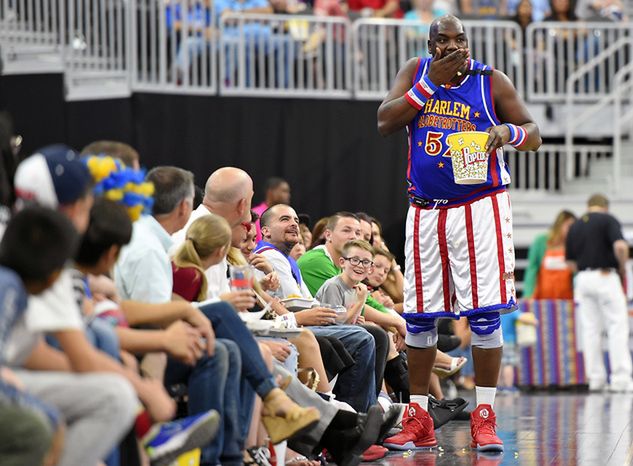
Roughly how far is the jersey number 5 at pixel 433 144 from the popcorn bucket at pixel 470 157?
0.09 metres

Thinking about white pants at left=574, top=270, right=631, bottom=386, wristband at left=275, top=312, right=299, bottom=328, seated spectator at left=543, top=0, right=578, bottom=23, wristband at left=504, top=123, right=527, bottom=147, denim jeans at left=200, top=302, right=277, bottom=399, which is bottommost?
white pants at left=574, top=270, right=631, bottom=386

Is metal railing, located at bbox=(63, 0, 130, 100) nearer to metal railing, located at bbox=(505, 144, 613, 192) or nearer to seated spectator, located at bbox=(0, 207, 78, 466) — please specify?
metal railing, located at bbox=(505, 144, 613, 192)

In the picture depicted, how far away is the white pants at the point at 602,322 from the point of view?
1291 cm

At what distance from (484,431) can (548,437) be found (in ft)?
2.98

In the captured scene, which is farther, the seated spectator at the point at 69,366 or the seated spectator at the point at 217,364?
the seated spectator at the point at 217,364

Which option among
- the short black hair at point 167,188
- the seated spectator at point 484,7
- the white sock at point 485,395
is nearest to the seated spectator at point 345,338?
the white sock at point 485,395

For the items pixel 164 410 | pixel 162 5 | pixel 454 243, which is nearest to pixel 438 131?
pixel 454 243

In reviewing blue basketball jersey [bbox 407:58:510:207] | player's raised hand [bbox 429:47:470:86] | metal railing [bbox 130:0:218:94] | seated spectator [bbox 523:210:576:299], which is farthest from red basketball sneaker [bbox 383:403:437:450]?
metal railing [bbox 130:0:218:94]

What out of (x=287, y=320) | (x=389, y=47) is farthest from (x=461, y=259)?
(x=389, y=47)

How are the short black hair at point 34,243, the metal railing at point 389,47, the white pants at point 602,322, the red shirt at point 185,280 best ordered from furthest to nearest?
the metal railing at point 389,47
the white pants at point 602,322
the red shirt at point 185,280
the short black hair at point 34,243

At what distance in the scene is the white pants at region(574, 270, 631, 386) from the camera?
12.9 meters

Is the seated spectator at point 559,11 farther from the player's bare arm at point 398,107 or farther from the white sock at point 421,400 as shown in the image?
the white sock at point 421,400

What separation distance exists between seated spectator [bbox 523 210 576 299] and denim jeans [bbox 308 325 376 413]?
686 cm

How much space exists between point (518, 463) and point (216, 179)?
192 centimetres
